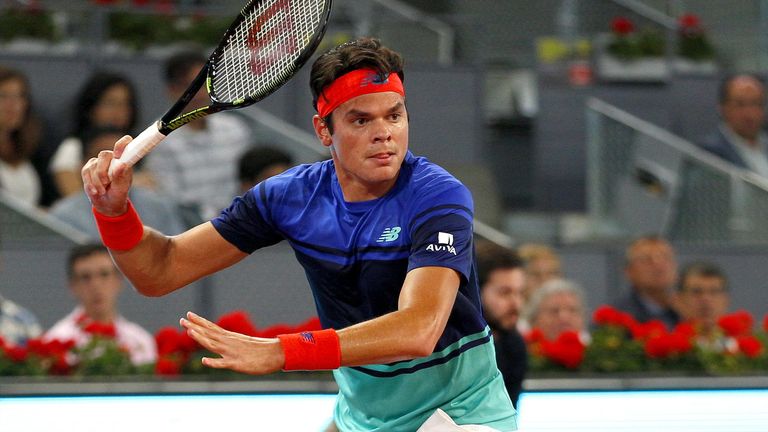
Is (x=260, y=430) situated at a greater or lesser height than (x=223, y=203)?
lesser

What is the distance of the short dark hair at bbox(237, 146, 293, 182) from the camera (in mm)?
7402

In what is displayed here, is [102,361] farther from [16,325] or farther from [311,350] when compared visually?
[311,350]

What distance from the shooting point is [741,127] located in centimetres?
952

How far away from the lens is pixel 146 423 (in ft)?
17.0

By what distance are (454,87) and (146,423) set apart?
17.6 feet

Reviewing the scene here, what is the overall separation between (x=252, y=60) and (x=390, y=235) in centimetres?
71

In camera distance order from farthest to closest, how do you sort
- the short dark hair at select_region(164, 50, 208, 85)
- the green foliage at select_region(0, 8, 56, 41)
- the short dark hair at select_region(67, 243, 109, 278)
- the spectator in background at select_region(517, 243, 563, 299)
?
the green foliage at select_region(0, 8, 56, 41) → the short dark hair at select_region(164, 50, 208, 85) → the spectator in background at select_region(517, 243, 563, 299) → the short dark hair at select_region(67, 243, 109, 278)

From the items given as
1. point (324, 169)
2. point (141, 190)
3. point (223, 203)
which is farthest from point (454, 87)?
point (324, 169)

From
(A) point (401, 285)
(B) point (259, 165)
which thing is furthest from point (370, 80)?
(B) point (259, 165)

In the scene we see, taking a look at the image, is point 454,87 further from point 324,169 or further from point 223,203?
point 324,169

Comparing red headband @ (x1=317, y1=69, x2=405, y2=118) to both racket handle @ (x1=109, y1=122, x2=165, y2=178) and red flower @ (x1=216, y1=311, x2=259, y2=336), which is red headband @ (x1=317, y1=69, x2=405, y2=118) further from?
red flower @ (x1=216, y1=311, x2=259, y2=336)

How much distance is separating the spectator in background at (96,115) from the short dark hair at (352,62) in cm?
468

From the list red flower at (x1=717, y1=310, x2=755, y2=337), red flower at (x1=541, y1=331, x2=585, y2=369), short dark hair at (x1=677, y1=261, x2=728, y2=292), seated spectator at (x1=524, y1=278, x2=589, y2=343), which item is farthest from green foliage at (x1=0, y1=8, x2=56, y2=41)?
red flower at (x1=717, y1=310, x2=755, y2=337)

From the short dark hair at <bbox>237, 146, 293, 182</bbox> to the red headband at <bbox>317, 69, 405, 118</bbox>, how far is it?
4082 mm
